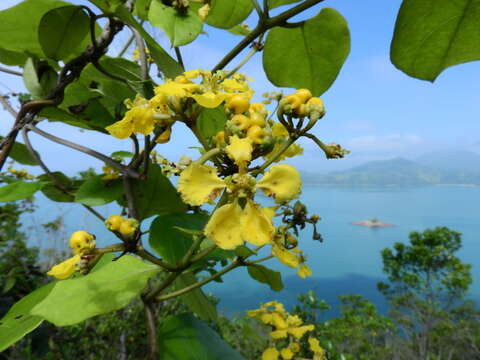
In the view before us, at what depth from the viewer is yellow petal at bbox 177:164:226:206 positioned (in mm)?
543

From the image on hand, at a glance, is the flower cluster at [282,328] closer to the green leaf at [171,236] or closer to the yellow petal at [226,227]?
the green leaf at [171,236]

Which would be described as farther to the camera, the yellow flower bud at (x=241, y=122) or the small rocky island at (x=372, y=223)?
the small rocky island at (x=372, y=223)

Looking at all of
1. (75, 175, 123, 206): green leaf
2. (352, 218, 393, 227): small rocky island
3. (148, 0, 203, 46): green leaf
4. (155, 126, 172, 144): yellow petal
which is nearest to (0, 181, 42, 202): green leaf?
(75, 175, 123, 206): green leaf

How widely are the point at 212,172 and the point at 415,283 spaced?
28.7 ft

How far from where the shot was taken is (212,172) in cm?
57

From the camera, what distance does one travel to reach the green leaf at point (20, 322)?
555mm

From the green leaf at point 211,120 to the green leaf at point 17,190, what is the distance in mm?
516

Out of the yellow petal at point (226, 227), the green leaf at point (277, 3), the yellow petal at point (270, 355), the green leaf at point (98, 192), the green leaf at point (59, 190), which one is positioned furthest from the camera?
the yellow petal at point (270, 355)

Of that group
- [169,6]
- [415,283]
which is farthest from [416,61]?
[415,283]

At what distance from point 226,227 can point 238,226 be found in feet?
0.06

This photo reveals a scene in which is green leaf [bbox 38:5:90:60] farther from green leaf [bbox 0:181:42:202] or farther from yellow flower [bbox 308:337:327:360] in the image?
yellow flower [bbox 308:337:327:360]

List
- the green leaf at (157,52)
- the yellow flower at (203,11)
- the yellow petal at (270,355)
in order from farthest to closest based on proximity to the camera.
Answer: the yellow petal at (270,355)
the yellow flower at (203,11)
the green leaf at (157,52)

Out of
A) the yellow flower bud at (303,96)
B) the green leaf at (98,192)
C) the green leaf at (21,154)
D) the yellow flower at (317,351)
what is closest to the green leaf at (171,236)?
the green leaf at (98,192)

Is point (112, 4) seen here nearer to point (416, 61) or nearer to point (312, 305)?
point (416, 61)
